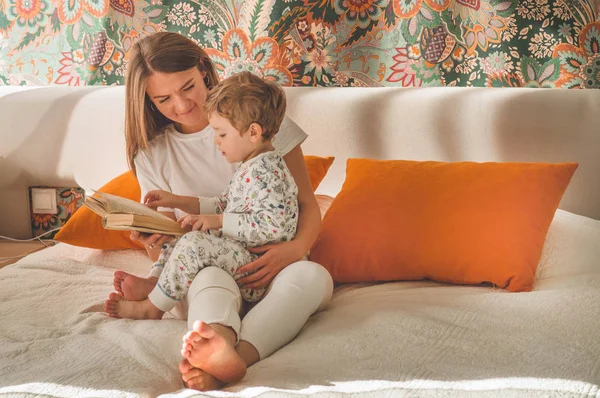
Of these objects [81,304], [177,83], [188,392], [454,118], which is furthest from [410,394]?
[454,118]

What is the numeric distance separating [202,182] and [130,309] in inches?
16.4

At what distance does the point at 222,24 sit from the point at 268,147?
104 centimetres

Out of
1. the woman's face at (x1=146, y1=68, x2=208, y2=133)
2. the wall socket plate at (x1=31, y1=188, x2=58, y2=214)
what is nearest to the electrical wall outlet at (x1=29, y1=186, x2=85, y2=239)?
the wall socket plate at (x1=31, y1=188, x2=58, y2=214)

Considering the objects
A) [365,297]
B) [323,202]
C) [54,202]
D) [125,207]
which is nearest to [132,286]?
[125,207]

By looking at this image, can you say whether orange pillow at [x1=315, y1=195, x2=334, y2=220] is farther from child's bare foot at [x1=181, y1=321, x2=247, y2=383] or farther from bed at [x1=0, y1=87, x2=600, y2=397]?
child's bare foot at [x1=181, y1=321, x2=247, y2=383]

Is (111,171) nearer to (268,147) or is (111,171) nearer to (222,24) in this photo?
(222,24)

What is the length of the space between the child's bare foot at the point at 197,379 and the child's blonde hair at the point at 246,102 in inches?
22.9

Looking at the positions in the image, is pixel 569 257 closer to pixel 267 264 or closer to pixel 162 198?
pixel 267 264

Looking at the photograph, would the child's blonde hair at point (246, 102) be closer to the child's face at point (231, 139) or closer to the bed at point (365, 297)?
the child's face at point (231, 139)

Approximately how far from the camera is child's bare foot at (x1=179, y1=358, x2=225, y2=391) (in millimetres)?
1127

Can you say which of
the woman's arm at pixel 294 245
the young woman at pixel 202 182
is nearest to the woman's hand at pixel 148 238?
the young woman at pixel 202 182

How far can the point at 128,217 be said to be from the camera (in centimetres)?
137

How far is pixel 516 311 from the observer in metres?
1.41

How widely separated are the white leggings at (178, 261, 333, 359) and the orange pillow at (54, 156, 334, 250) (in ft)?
2.09
